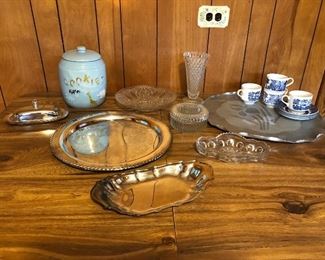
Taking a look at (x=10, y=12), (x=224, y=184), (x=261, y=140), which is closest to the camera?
(x=224, y=184)

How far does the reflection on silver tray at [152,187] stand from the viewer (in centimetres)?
66

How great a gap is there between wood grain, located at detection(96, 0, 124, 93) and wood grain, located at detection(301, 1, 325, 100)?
733mm

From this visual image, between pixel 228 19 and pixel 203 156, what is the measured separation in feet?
1.84

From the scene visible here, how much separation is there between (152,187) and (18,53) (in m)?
0.78

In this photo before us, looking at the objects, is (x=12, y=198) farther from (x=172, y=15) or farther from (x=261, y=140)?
(x=172, y=15)

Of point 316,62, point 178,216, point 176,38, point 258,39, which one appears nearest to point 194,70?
point 176,38

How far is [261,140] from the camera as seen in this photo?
0.89 metres

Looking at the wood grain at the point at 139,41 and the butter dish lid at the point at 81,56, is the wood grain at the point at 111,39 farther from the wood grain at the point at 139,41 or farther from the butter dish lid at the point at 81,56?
the butter dish lid at the point at 81,56

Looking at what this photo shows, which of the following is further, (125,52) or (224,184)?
(125,52)

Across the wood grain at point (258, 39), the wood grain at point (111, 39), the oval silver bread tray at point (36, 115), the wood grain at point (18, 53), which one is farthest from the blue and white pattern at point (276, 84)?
the wood grain at point (18, 53)

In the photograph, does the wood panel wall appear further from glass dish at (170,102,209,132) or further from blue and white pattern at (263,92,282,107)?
glass dish at (170,102,209,132)

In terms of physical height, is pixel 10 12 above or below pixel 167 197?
above

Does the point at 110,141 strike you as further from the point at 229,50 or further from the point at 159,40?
the point at 229,50

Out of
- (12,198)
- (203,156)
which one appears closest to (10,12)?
(12,198)
